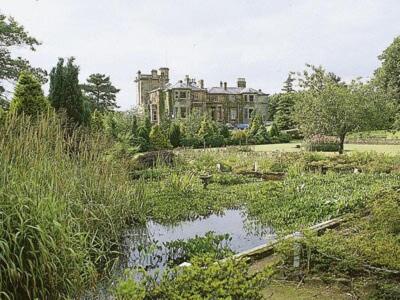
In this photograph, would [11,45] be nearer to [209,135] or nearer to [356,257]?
[209,135]

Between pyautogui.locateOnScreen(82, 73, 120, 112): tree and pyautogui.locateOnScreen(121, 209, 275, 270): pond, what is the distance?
94.3ft

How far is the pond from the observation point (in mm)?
4473

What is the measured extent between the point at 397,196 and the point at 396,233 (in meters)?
1.23

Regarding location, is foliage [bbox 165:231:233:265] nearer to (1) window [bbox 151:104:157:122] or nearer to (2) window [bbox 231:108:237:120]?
(1) window [bbox 151:104:157:122]

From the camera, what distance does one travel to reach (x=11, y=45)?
49.0 feet

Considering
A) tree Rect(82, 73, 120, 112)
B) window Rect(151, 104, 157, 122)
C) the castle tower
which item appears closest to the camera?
tree Rect(82, 73, 120, 112)

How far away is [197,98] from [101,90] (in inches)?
318

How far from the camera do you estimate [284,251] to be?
372cm

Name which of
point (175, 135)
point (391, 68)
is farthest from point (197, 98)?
→ point (391, 68)

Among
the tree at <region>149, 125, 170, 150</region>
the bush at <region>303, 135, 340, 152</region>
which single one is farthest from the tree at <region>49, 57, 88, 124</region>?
the bush at <region>303, 135, 340, 152</region>

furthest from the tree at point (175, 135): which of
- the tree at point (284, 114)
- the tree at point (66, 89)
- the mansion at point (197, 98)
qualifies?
the tree at point (66, 89)

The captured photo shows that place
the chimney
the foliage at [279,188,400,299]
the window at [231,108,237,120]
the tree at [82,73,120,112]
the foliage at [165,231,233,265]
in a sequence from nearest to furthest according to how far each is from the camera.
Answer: the foliage at [279,188,400,299]
the foliage at [165,231,233,265]
the tree at [82,73,120,112]
the window at [231,108,237,120]
the chimney

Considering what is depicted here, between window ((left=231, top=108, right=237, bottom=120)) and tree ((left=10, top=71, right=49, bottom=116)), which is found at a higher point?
window ((left=231, top=108, right=237, bottom=120))

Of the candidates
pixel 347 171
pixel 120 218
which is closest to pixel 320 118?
pixel 347 171
